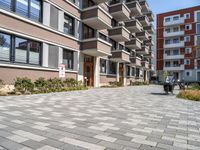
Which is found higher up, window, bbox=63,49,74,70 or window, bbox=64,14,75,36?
window, bbox=64,14,75,36

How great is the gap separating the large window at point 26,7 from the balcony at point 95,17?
5.81 m

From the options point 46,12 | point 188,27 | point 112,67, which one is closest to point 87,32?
point 46,12

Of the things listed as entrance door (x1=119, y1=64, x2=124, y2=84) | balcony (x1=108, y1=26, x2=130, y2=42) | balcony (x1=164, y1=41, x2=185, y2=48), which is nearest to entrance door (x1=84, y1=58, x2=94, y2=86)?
balcony (x1=108, y1=26, x2=130, y2=42)

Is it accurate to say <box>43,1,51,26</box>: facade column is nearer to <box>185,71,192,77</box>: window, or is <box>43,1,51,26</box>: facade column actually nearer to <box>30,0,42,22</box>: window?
<box>30,0,42,22</box>: window

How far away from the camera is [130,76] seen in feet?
117

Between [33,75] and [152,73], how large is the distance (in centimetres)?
5067

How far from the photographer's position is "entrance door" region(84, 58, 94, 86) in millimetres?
21578

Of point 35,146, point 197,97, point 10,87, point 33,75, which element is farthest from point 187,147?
point 33,75

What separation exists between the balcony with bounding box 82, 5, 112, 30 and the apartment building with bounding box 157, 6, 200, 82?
35.3 m

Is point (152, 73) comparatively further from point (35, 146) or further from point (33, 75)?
point (35, 146)

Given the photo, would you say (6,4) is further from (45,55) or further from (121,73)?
(121,73)

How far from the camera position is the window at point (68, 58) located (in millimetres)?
18019

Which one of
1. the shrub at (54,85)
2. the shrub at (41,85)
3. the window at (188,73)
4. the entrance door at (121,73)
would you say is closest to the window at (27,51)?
the shrub at (41,85)

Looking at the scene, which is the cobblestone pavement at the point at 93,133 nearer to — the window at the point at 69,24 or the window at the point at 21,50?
the window at the point at 21,50
